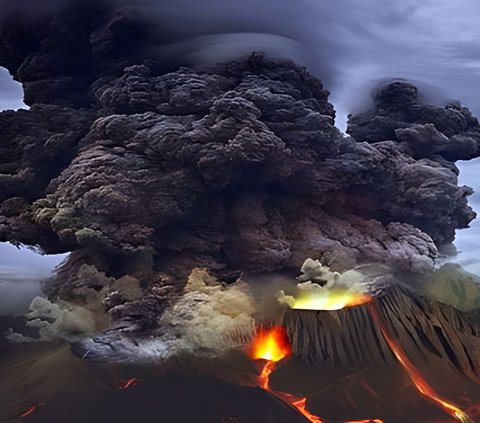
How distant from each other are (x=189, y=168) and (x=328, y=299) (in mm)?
3697

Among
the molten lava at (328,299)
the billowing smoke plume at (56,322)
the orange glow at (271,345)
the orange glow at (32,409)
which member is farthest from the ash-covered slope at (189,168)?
the orange glow at (32,409)

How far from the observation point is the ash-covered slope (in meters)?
9.78

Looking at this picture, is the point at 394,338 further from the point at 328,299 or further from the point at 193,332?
the point at 193,332

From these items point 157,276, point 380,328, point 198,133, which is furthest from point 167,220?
point 380,328

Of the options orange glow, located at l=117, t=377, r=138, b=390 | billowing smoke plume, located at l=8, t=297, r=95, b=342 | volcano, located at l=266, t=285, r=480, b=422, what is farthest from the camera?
billowing smoke plume, located at l=8, t=297, r=95, b=342

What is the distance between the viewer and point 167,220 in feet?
32.6

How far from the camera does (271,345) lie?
29.7 ft

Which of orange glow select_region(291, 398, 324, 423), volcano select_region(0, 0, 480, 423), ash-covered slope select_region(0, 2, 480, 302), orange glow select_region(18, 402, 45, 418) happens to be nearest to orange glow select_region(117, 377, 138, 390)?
volcano select_region(0, 0, 480, 423)

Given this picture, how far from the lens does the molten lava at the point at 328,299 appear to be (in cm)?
952

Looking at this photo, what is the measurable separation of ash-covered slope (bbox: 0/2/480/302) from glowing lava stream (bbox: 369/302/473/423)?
1367 millimetres

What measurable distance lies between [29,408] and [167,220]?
4.02 metres

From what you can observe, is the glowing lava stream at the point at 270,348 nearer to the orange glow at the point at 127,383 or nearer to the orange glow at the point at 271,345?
the orange glow at the point at 271,345

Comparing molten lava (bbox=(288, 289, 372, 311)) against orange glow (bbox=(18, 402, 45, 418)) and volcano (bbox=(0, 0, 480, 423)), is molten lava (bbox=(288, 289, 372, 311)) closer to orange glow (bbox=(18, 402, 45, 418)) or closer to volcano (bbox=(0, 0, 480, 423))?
volcano (bbox=(0, 0, 480, 423))

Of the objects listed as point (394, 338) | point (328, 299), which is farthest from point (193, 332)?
point (394, 338)
